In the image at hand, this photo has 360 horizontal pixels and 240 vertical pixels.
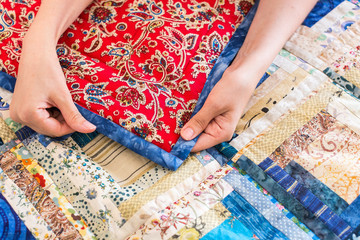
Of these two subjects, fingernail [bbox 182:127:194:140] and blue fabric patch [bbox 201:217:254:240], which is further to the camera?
fingernail [bbox 182:127:194:140]

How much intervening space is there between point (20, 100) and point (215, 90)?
499 millimetres

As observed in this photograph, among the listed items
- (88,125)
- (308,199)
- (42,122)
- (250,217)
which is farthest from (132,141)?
(308,199)

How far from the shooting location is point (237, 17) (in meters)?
0.93

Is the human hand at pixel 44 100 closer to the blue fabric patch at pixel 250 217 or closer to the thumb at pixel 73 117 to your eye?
the thumb at pixel 73 117

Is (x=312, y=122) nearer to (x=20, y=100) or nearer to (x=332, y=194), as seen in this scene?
(x=332, y=194)

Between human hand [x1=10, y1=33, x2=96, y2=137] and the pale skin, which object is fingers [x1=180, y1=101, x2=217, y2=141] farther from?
human hand [x1=10, y1=33, x2=96, y2=137]

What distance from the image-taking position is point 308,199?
69cm

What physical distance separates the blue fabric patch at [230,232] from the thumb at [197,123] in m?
0.22

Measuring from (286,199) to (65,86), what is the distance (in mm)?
618

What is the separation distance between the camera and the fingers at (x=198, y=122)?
0.74 m

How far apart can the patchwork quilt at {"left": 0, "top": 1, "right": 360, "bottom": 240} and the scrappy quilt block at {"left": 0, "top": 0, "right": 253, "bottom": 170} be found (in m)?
0.05

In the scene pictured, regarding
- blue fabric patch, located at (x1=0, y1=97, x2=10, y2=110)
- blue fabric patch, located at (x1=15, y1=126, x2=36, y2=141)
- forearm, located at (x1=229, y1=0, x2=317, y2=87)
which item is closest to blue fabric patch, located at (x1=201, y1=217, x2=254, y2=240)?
forearm, located at (x1=229, y1=0, x2=317, y2=87)

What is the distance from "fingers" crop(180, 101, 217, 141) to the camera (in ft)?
2.43

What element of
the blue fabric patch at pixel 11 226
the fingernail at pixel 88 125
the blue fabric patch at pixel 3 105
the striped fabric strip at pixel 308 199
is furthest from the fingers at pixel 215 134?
the blue fabric patch at pixel 3 105
